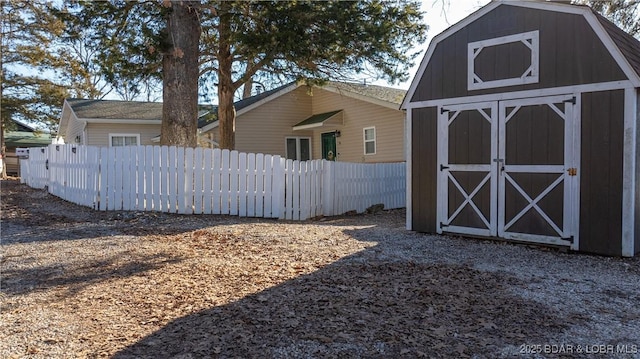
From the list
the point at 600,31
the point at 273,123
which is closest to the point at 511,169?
the point at 600,31

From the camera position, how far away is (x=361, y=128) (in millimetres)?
17750

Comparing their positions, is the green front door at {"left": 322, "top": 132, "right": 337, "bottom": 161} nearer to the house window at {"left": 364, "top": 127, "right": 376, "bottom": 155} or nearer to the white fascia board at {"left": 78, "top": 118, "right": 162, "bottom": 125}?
the house window at {"left": 364, "top": 127, "right": 376, "bottom": 155}

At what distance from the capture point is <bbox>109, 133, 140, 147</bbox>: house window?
65.7 ft

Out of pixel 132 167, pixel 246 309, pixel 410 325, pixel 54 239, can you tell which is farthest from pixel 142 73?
pixel 410 325

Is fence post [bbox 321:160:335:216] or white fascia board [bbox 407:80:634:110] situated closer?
white fascia board [bbox 407:80:634:110]

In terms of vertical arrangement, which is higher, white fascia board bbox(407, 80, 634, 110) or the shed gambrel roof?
the shed gambrel roof

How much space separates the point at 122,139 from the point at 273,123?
665 cm

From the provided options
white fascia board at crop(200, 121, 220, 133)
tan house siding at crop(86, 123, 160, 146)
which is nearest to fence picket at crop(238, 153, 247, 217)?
white fascia board at crop(200, 121, 220, 133)

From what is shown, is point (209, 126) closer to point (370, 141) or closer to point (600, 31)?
point (370, 141)

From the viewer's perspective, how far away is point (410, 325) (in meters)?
3.61

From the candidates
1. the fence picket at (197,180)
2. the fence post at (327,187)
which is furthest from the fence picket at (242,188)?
the fence post at (327,187)

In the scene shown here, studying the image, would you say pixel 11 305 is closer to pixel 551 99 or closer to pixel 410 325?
pixel 410 325

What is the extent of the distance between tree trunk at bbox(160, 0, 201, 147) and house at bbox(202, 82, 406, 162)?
284 inches

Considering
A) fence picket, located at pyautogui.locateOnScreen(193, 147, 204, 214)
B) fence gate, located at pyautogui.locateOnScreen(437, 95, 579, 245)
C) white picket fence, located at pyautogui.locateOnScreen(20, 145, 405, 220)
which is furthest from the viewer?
fence picket, located at pyautogui.locateOnScreen(193, 147, 204, 214)
